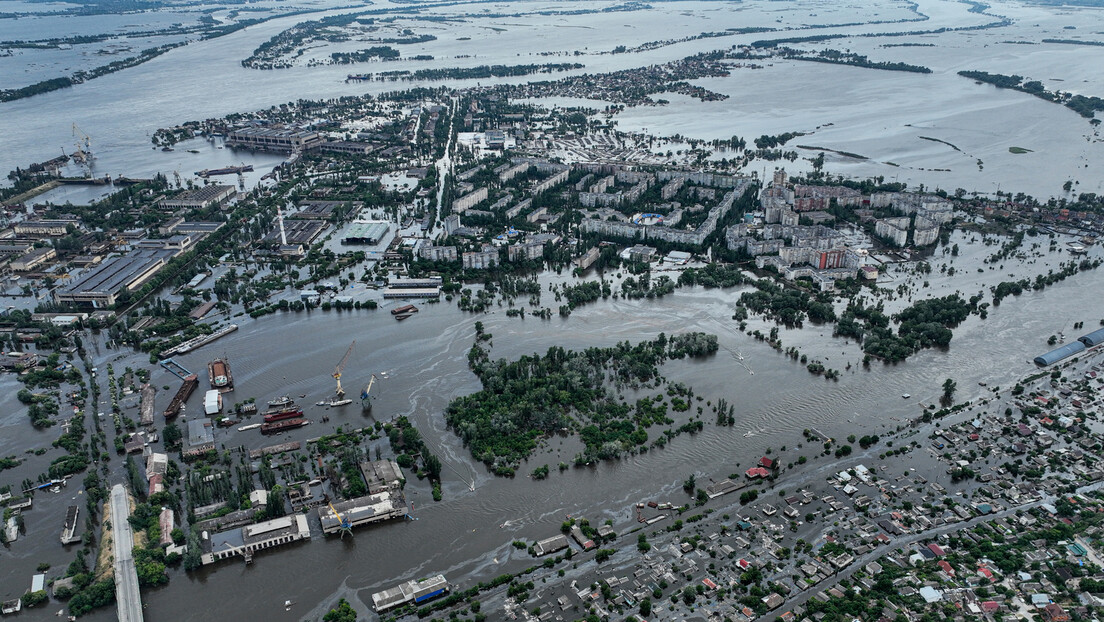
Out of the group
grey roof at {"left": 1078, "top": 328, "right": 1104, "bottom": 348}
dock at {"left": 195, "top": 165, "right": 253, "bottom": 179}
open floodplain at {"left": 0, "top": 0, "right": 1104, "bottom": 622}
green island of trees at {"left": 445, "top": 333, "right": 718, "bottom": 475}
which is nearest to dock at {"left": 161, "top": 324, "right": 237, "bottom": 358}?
open floodplain at {"left": 0, "top": 0, "right": 1104, "bottom": 622}

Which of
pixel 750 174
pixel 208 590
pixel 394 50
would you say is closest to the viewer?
pixel 208 590

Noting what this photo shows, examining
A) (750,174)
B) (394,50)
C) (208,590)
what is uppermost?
(394,50)

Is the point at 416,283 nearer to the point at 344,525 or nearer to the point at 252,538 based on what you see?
the point at 344,525

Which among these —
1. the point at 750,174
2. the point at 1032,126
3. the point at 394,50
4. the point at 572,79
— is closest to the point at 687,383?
the point at 750,174

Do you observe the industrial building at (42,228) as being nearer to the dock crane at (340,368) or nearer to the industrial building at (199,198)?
the industrial building at (199,198)

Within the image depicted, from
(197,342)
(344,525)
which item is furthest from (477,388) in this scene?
(197,342)

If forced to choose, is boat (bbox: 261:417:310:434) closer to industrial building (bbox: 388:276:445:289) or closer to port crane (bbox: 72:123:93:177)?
industrial building (bbox: 388:276:445:289)

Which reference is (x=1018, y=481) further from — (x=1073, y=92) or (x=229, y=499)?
(x=1073, y=92)

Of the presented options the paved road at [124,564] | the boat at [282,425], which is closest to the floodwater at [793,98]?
the boat at [282,425]
